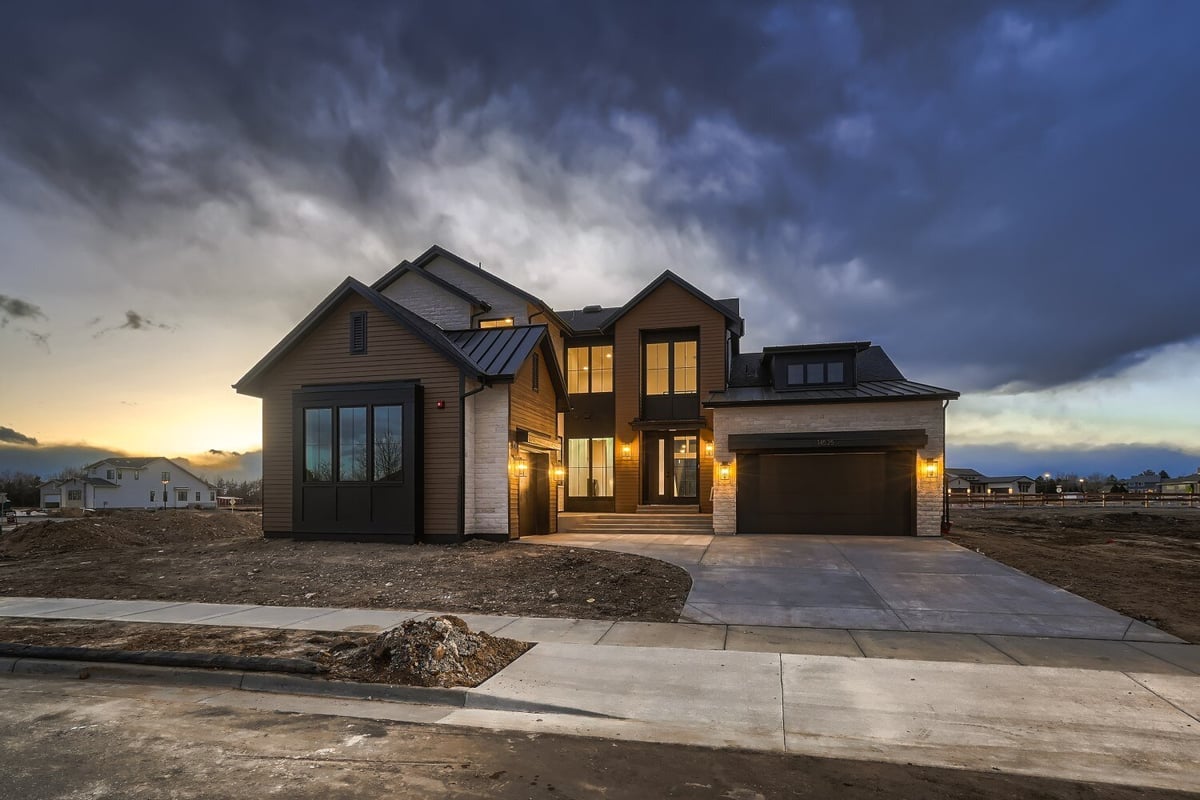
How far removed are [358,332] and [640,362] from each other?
35.5 feet

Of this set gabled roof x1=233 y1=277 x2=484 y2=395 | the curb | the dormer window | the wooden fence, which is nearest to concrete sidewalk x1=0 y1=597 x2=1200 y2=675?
the curb

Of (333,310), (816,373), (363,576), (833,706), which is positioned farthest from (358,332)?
(833,706)

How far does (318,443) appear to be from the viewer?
1619 centimetres

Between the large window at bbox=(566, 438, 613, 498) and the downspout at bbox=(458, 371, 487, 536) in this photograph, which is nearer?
the downspout at bbox=(458, 371, 487, 536)

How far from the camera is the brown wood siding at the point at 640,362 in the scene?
22.7 meters

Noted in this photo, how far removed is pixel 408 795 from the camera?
146 inches

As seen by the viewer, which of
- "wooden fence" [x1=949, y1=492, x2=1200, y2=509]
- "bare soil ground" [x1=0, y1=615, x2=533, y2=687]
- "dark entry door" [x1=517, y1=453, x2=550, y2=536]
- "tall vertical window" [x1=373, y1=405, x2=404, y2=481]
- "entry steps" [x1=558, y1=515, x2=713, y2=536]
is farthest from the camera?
"wooden fence" [x1=949, y1=492, x2=1200, y2=509]

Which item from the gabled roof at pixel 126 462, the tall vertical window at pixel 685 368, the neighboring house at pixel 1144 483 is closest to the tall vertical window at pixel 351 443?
the tall vertical window at pixel 685 368

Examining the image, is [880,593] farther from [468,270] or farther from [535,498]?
[468,270]

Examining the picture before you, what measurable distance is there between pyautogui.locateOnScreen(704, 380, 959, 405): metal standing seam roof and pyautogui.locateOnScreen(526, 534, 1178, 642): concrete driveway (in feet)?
15.0

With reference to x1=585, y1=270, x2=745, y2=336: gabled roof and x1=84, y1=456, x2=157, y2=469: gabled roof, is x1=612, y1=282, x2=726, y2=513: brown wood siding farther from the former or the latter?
x1=84, y1=456, x2=157, y2=469: gabled roof

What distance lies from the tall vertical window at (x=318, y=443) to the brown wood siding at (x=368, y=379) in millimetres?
686

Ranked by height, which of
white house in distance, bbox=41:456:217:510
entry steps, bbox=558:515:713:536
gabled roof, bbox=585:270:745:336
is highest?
gabled roof, bbox=585:270:745:336

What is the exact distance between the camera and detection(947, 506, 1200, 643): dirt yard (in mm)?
8648
